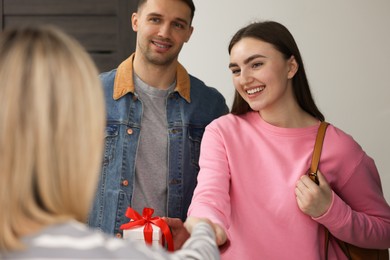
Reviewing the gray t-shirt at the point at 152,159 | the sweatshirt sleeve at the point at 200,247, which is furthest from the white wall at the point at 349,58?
the sweatshirt sleeve at the point at 200,247

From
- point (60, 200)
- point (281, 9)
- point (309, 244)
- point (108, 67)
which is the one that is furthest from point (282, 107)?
point (108, 67)

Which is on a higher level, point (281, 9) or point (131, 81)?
point (281, 9)

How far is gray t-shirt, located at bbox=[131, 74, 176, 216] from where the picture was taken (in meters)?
2.32

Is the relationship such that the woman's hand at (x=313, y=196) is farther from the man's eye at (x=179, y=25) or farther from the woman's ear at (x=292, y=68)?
the man's eye at (x=179, y=25)

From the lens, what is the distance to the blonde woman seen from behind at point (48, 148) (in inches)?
38.5

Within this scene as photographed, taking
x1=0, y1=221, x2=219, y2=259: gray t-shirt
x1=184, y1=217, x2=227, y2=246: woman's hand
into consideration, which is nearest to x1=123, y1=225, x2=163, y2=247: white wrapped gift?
x1=184, y1=217, x2=227, y2=246: woman's hand

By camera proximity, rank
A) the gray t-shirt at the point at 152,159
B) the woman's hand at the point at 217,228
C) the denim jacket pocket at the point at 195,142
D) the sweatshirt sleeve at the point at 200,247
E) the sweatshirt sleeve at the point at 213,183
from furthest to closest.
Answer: the denim jacket pocket at the point at 195,142 → the gray t-shirt at the point at 152,159 → the sweatshirt sleeve at the point at 213,183 → the woman's hand at the point at 217,228 → the sweatshirt sleeve at the point at 200,247

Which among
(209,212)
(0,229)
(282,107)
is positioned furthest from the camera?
(282,107)

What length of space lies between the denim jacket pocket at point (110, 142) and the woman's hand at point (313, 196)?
0.74m

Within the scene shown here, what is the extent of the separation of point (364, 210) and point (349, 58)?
154 centimetres

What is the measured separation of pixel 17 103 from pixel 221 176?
1.00 m

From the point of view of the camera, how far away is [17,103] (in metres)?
0.99

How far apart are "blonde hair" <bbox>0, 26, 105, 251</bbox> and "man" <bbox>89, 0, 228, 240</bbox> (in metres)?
1.27

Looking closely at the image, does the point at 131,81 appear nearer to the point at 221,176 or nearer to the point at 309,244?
the point at 221,176
